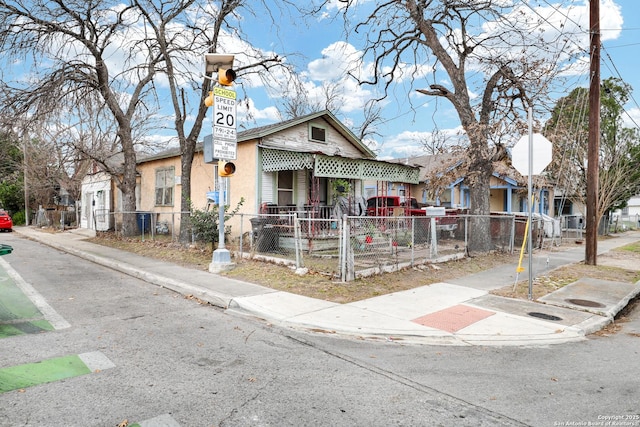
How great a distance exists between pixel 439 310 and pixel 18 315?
6.71 metres

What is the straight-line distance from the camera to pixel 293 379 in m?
3.87

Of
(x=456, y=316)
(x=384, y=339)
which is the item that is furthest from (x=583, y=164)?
(x=384, y=339)

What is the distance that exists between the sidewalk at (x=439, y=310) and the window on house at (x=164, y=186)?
32.1 feet

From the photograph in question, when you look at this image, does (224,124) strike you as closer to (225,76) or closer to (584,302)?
(225,76)

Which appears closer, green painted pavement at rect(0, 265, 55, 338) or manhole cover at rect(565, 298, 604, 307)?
green painted pavement at rect(0, 265, 55, 338)

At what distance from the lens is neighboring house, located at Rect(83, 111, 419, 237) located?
13312mm

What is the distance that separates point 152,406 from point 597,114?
13777 millimetres

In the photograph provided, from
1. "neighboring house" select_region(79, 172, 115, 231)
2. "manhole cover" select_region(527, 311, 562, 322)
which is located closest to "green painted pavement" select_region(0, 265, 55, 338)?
"manhole cover" select_region(527, 311, 562, 322)

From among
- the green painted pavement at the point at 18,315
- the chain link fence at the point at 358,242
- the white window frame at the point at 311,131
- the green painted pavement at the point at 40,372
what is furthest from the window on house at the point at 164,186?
the green painted pavement at the point at 40,372

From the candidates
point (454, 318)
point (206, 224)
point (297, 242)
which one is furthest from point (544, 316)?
point (206, 224)

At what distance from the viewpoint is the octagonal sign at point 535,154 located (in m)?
7.70

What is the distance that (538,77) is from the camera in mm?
13211

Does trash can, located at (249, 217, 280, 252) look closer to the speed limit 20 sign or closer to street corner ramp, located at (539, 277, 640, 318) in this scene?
the speed limit 20 sign

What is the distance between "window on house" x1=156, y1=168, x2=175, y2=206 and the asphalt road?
514 inches
